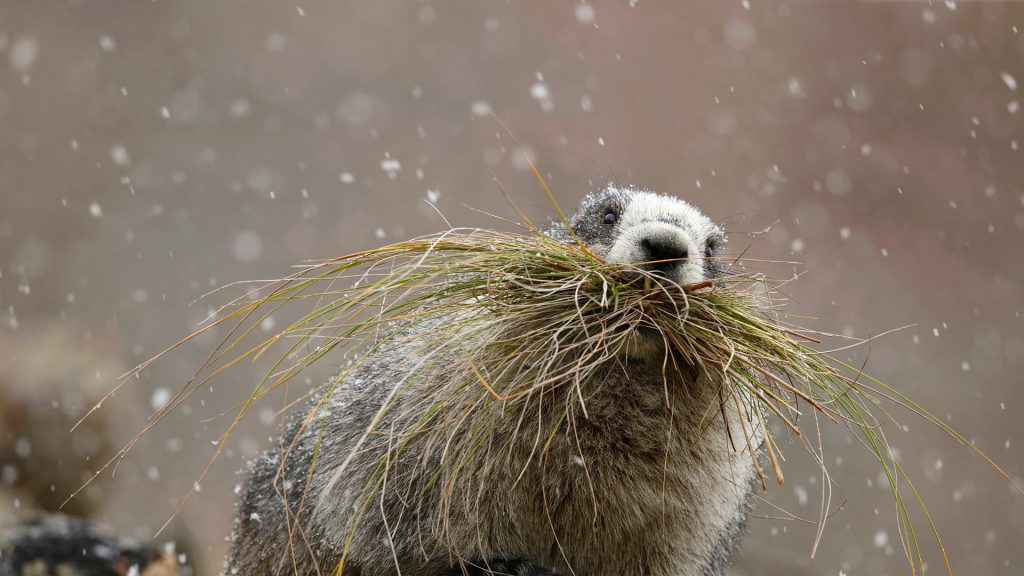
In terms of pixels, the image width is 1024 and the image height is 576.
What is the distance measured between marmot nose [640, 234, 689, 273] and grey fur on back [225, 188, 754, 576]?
15 cm

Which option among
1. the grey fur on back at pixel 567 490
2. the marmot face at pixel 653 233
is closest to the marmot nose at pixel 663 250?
the marmot face at pixel 653 233

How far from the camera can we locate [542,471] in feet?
6.88

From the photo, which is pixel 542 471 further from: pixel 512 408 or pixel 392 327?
pixel 392 327

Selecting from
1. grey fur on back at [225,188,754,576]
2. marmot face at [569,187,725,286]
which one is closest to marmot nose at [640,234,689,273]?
marmot face at [569,187,725,286]

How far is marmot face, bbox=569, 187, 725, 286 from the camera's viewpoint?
7.08ft

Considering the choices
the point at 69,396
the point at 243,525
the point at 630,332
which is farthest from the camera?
the point at 69,396

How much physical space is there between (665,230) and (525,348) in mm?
486

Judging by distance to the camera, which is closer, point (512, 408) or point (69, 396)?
point (512, 408)

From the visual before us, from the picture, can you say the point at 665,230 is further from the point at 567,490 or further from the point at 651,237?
the point at 567,490

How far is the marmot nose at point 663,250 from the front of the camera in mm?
2146

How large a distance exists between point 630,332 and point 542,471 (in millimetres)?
424

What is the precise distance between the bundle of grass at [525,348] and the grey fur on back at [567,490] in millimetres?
20

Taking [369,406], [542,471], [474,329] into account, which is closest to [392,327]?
[369,406]

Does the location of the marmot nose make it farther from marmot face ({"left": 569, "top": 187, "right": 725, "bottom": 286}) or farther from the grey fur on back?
the grey fur on back
